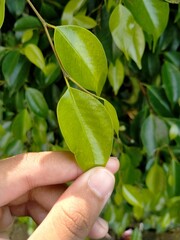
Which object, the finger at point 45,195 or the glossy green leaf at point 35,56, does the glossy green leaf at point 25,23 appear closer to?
the glossy green leaf at point 35,56

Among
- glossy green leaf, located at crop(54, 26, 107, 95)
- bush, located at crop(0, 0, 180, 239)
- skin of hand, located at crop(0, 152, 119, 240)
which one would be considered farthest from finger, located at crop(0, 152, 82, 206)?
bush, located at crop(0, 0, 180, 239)

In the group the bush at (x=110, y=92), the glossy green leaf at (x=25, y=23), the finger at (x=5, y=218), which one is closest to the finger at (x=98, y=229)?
the finger at (x=5, y=218)

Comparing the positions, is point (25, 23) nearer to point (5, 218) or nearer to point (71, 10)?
point (71, 10)

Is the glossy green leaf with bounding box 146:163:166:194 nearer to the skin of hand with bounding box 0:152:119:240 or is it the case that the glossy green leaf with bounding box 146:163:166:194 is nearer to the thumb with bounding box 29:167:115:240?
the skin of hand with bounding box 0:152:119:240

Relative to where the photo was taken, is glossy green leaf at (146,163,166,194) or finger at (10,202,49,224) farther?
glossy green leaf at (146,163,166,194)

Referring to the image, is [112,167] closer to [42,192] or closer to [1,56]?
[42,192]

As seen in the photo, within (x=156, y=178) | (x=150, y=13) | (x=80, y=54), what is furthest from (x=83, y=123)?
(x=156, y=178)

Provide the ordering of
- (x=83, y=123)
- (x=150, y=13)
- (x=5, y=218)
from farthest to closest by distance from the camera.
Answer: (x=5, y=218) < (x=150, y=13) < (x=83, y=123)

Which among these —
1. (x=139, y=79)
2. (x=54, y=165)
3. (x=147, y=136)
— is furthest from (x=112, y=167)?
(x=139, y=79)
